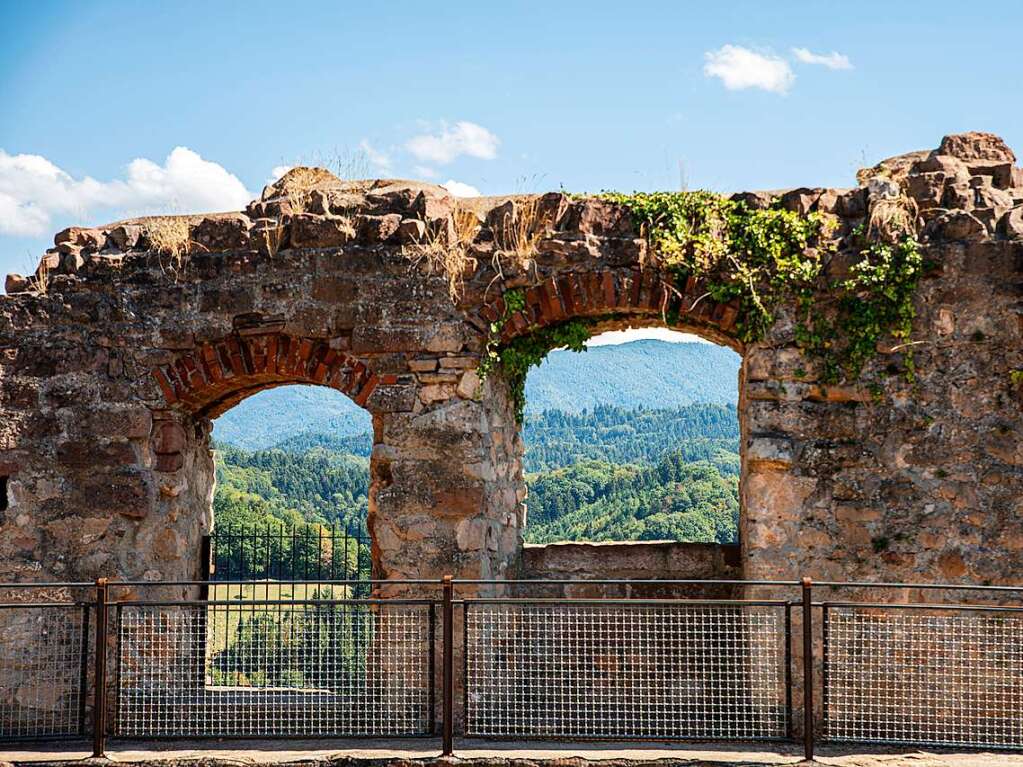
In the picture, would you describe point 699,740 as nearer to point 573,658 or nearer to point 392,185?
point 573,658

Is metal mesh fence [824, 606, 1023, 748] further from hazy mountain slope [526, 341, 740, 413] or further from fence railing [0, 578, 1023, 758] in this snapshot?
hazy mountain slope [526, 341, 740, 413]

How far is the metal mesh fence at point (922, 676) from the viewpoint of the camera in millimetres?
7246

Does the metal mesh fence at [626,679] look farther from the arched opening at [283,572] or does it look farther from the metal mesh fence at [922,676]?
the arched opening at [283,572]

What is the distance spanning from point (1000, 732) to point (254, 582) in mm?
5019

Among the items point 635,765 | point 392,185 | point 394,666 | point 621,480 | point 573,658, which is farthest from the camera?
point 621,480

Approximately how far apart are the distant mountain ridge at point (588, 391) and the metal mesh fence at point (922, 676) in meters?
49.5

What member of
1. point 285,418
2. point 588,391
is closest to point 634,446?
point 588,391

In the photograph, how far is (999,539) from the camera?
7.73 metres

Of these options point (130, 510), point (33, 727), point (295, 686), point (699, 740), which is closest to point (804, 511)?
point (699, 740)

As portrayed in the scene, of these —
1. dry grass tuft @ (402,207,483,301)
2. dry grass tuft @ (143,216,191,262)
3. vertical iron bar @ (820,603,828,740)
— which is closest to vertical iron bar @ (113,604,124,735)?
dry grass tuft @ (143,216,191,262)

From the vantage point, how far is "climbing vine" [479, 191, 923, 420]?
8.00 meters

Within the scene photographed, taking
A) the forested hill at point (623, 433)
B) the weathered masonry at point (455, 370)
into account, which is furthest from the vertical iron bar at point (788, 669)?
the forested hill at point (623, 433)

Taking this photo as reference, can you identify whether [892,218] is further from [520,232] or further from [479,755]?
[479,755]

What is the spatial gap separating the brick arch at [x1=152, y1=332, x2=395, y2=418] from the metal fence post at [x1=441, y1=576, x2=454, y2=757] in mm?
1866
